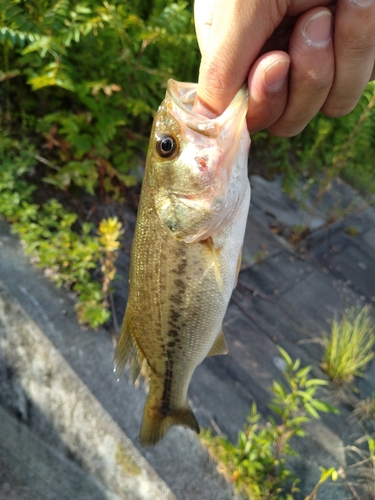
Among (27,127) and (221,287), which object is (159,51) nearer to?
(27,127)

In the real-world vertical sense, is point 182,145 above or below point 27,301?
above

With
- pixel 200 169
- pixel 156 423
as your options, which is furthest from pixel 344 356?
pixel 200 169

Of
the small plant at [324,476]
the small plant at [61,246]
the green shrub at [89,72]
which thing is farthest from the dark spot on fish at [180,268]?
the green shrub at [89,72]

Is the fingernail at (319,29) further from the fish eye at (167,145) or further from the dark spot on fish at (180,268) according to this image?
the dark spot on fish at (180,268)

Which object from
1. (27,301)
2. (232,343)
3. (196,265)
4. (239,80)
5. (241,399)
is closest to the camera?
(239,80)

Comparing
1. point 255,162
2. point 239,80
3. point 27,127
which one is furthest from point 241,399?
point 255,162

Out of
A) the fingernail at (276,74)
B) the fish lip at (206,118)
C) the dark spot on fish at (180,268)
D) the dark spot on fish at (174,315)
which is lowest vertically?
the dark spot on fish at (174,315)

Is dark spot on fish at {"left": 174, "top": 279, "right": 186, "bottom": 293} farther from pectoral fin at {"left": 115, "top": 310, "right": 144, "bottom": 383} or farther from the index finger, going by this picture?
the index finger
